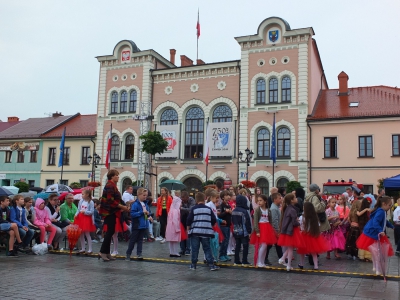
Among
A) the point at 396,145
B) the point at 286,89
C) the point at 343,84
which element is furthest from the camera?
the point at 343,84

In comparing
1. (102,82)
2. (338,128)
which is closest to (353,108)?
(338,128)

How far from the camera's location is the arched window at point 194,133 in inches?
1459

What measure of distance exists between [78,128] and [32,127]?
6.31 metres

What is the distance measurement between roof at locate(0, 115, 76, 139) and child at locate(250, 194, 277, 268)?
3735 centimetres

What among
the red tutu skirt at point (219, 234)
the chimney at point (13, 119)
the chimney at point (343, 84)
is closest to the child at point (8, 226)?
the red tutu skirt at point (219, 234)

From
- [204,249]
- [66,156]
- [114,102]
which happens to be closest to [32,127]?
[66,156]

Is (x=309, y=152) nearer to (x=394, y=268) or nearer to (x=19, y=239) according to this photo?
(x=394, y=268)

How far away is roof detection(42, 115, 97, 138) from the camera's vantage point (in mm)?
42531

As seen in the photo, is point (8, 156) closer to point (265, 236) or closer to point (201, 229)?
point (201, 229)

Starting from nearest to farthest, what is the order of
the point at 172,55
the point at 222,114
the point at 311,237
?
the point at 311,237 → the point at 222,114 → the point at 172,55

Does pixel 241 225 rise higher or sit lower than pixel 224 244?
higher

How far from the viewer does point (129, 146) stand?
129ft

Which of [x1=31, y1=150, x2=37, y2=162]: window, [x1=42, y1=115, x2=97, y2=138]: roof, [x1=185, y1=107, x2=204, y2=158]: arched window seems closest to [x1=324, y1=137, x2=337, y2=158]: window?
[x1=185, y1=107, x2=204, y2=158]: arched window

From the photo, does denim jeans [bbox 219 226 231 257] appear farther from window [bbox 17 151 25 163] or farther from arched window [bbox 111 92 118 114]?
window [bbox 17 151 25 163]
